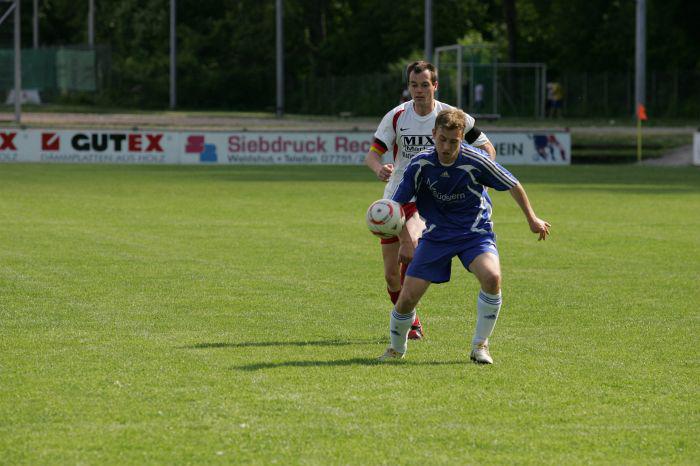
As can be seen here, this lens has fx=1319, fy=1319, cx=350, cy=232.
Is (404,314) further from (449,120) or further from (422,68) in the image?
(422,68)

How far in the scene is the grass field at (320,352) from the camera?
6.46 m

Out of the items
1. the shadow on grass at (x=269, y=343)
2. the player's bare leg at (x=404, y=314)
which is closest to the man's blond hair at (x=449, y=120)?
the player's bare leg at (x=404, y=314)

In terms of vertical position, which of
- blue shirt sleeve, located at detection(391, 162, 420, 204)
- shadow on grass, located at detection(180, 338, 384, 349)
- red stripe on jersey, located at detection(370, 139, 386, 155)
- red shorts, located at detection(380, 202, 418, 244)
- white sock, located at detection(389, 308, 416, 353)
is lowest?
shadow on grass, located at detection(180, 338, 384, 349)

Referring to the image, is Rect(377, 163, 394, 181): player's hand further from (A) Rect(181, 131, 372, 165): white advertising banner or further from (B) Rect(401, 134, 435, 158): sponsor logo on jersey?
(A) Rect(181, 131, 372, 165): white advertising banner

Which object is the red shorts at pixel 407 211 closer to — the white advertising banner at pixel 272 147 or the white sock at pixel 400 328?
the white sock at pixel 400 328

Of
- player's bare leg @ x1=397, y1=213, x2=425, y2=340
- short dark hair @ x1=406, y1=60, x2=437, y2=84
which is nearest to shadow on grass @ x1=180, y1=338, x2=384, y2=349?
player's bare leg @ x1=397, y1=213, x2=425, y2=340

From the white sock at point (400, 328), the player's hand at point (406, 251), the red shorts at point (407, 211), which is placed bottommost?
the white sock at point (400, 328)

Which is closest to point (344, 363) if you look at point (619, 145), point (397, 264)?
point (397, 264)

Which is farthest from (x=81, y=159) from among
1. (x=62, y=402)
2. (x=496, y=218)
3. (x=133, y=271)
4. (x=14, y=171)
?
(x=62, y=402)

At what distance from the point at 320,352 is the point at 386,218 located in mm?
1059

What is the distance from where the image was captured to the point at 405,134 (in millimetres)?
9828

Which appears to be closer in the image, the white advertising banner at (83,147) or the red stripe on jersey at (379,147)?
the red stripe on jersey at (379,147)

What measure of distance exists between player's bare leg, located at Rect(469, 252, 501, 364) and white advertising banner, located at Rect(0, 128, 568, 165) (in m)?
28.2

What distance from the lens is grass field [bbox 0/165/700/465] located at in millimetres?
6457
